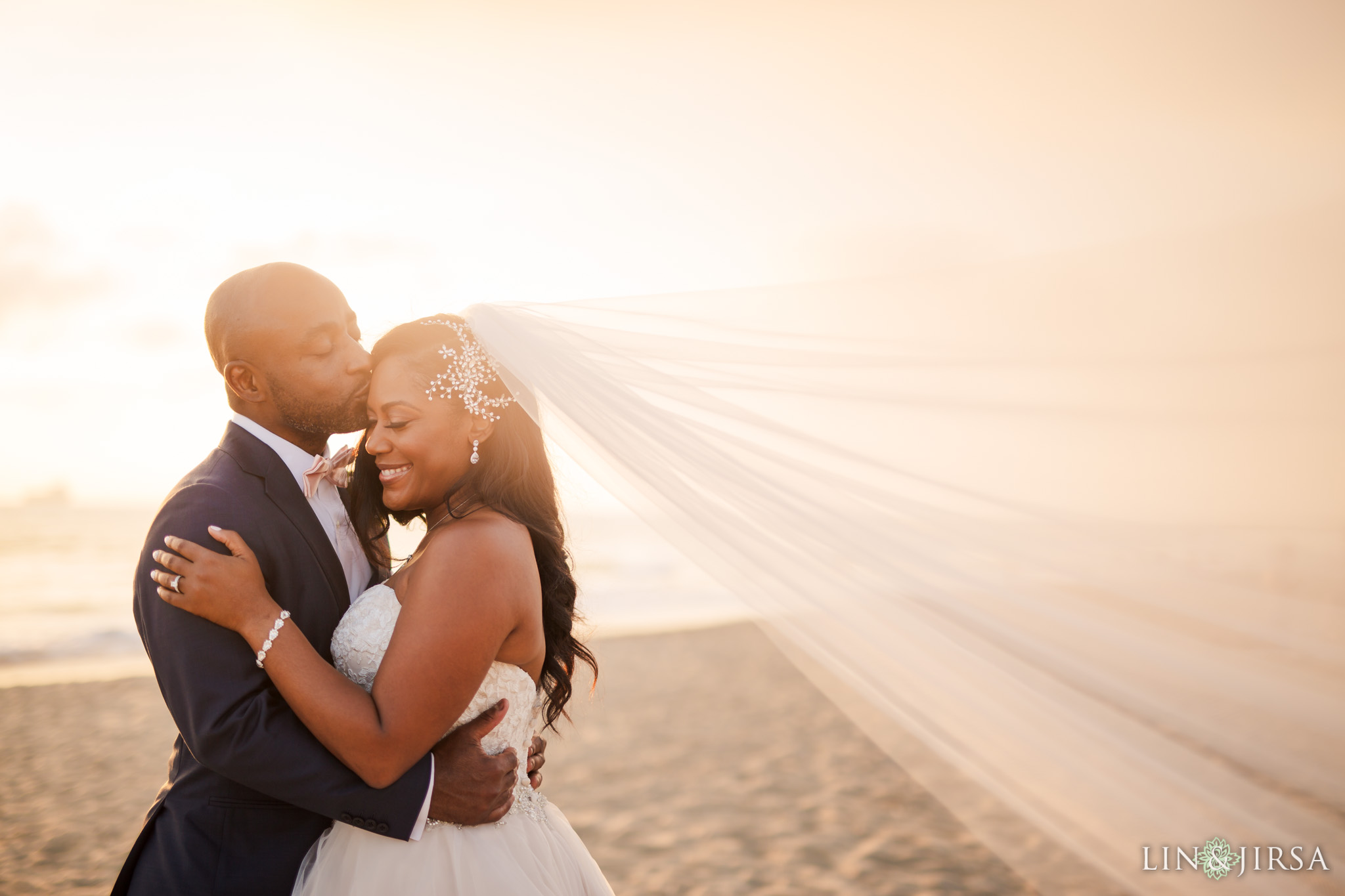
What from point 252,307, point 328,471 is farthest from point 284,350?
point 328,471

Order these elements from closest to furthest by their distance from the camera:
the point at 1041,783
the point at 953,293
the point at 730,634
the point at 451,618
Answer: the point at 1041,783 → the point at 451,618 → the point at 953,293 → the point at 730,634

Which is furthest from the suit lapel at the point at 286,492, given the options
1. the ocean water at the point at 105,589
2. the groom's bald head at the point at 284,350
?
the ocean water at the point at 105,589

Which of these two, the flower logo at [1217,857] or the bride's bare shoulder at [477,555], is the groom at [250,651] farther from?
the flower logo at [1217,857]

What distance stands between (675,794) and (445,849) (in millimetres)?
5051

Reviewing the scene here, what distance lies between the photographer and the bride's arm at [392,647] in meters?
2.06

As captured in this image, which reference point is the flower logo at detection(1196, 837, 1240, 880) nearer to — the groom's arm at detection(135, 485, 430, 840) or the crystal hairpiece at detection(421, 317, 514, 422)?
the groom's arm at detection(135, 485, 430, 840)

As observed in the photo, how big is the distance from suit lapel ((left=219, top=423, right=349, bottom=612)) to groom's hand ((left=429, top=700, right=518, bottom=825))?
55 centimetres

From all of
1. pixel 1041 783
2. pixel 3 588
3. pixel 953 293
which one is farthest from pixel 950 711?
pixel 3 588

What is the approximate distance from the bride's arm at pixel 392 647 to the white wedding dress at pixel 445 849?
184 mm

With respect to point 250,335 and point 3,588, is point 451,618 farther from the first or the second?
point 3,588

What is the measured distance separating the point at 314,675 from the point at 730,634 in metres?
12.9

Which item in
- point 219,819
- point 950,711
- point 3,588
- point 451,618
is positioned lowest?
point 3,588

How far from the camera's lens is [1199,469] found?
2076 millimetres

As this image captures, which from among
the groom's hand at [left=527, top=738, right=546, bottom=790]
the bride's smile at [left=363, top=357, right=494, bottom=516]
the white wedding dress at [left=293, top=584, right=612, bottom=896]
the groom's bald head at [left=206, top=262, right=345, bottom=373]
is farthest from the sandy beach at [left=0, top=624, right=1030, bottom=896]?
the groom's bald head at [left=206, top=262, right=345, bottom=373]
